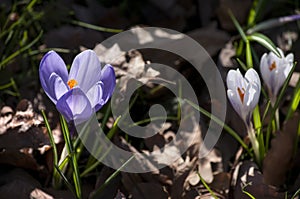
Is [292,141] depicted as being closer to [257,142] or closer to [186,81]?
[257,142]

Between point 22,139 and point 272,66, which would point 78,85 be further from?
point 272,66

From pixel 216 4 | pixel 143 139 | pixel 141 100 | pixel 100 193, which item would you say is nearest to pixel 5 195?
pixel 100 193

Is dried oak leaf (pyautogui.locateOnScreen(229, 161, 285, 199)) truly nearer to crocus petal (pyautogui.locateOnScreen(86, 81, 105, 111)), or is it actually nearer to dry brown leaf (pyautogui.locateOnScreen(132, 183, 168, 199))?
dry brown leaf (pyautogui.locateOnScreen(132, 183, 168, 199))

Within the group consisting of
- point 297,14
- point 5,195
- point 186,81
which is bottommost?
point 5,195

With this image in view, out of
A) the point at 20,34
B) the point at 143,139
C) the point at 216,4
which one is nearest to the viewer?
the point at 143,139

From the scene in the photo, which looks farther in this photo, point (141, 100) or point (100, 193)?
point (141, 100)

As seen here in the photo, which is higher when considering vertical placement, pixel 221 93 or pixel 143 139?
pixel 221 93

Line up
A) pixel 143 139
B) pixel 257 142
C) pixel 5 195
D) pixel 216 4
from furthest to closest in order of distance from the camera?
pixel 216 4
pixel 143 139
pixel 257 142
pixel 5 195

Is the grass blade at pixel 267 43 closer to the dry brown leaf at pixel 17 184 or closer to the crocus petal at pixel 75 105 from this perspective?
the crocus petal at pixel 75 105
